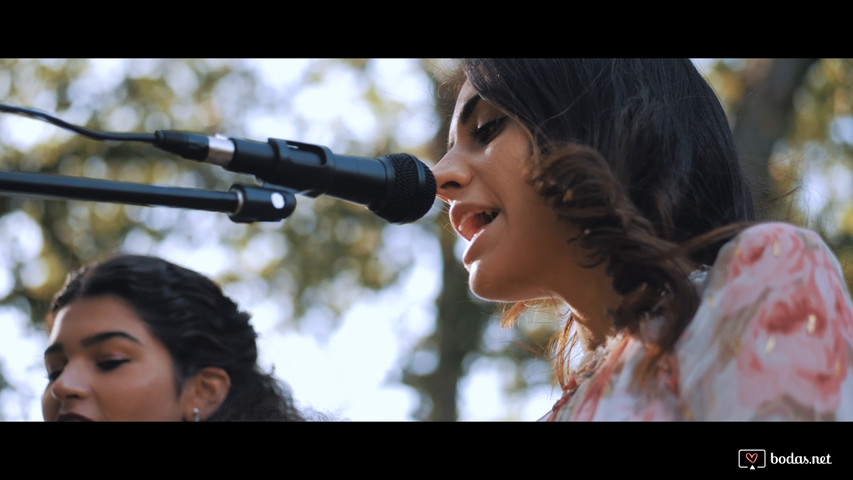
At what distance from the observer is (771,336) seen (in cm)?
153

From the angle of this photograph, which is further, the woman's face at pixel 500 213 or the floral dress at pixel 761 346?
the woman's face at pixel 500 213

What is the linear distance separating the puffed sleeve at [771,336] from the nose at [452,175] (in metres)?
0.68

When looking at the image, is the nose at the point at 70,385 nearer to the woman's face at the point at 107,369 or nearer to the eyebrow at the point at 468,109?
the woman's face at the point at 107,369

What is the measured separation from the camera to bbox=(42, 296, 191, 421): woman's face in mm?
2818

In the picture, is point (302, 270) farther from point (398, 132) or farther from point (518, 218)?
point (518, 218)

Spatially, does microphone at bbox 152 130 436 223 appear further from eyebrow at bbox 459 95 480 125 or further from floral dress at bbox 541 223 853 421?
floral dress at bbox 541 223 853 421

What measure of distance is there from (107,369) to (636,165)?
5.45 feet

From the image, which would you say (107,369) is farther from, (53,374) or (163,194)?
(163,194)

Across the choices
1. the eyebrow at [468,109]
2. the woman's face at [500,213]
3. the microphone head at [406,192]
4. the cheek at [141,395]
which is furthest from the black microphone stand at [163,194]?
the cheek at [141,395]
